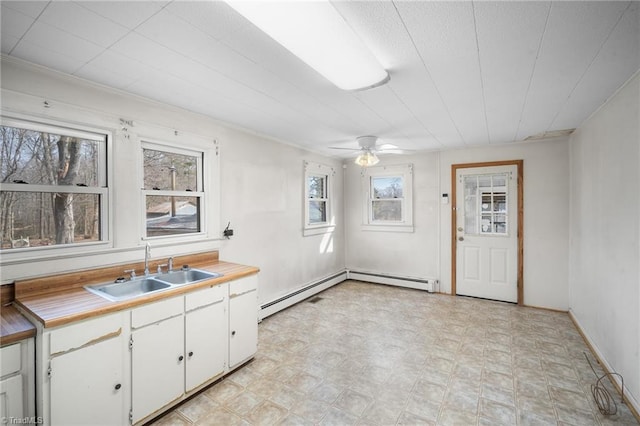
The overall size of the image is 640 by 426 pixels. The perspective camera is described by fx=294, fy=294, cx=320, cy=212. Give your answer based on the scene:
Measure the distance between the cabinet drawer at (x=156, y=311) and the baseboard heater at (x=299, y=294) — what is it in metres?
1.72

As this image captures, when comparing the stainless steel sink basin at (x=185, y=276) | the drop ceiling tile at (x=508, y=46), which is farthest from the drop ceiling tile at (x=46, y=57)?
the drop ceiling tile at (x=508, y=46)

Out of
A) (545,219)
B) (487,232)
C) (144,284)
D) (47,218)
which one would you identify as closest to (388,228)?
(487,232)

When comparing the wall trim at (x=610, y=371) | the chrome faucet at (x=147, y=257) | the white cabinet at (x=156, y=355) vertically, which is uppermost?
the chrome faucet at (x=147, y=257)

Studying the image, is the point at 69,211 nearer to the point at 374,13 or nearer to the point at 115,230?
the point at 115,230

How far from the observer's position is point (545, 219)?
4238mm

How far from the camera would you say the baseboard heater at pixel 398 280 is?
5031mm

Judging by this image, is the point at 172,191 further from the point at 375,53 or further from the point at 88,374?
the point at 375,53

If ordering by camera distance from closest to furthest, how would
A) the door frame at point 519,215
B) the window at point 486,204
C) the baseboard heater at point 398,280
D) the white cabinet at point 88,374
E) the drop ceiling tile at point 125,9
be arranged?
1. the drop ceiling tile at point 125,9
2. the white cabinet at point 88,374
3. the door frame at point 519,215
4. the window at point 486,204
5. the baseboard heater at point 398,280

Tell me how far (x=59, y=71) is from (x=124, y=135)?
1.87ft

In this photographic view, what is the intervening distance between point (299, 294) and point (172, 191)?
2.46 metres

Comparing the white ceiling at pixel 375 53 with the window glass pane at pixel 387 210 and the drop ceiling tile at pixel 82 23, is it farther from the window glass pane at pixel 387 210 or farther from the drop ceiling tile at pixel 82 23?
the window glass pane at pixel 387 210

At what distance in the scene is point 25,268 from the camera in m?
1.99

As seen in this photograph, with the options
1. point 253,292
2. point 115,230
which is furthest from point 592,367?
point 115,230

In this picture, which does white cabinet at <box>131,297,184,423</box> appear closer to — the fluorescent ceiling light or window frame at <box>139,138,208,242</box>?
window frame at <box>139,138,208,242</box>
